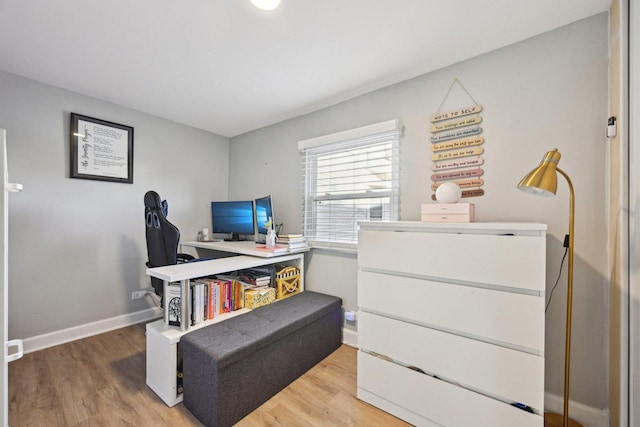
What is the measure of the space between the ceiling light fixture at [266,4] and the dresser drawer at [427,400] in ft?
7.06

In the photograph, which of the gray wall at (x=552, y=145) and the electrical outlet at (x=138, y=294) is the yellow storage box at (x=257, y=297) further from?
the electrical outlet at (x=138, y=294)

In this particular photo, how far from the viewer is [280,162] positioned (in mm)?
3059

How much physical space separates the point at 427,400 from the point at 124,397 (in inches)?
74.8

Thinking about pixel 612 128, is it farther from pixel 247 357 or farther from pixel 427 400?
pixel 247 357

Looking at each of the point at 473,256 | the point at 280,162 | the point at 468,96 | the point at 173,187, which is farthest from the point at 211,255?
the point at 468,96

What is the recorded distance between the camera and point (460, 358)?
4.42ft

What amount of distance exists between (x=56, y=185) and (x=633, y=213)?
13.3ft

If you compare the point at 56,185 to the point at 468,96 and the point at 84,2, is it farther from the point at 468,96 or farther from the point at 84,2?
the point at 468,96

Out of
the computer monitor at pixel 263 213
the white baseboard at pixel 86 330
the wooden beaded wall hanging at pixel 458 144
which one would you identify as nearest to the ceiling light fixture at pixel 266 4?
the wooden beaded wall hanging at pixel 458 144

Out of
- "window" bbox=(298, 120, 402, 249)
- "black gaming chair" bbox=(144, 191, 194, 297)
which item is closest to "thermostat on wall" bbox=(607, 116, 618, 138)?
"window" bbox=(298, 120, 402, 249)

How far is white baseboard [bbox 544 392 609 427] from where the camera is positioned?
4.60 ft

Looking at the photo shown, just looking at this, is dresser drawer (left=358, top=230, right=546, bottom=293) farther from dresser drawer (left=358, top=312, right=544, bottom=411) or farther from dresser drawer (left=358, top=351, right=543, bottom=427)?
dresser drawer (left=358, top=351, right=543, bottom=427)

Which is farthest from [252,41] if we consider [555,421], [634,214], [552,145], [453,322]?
[555,421]

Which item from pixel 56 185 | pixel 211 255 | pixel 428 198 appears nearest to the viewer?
pixel 428 198
